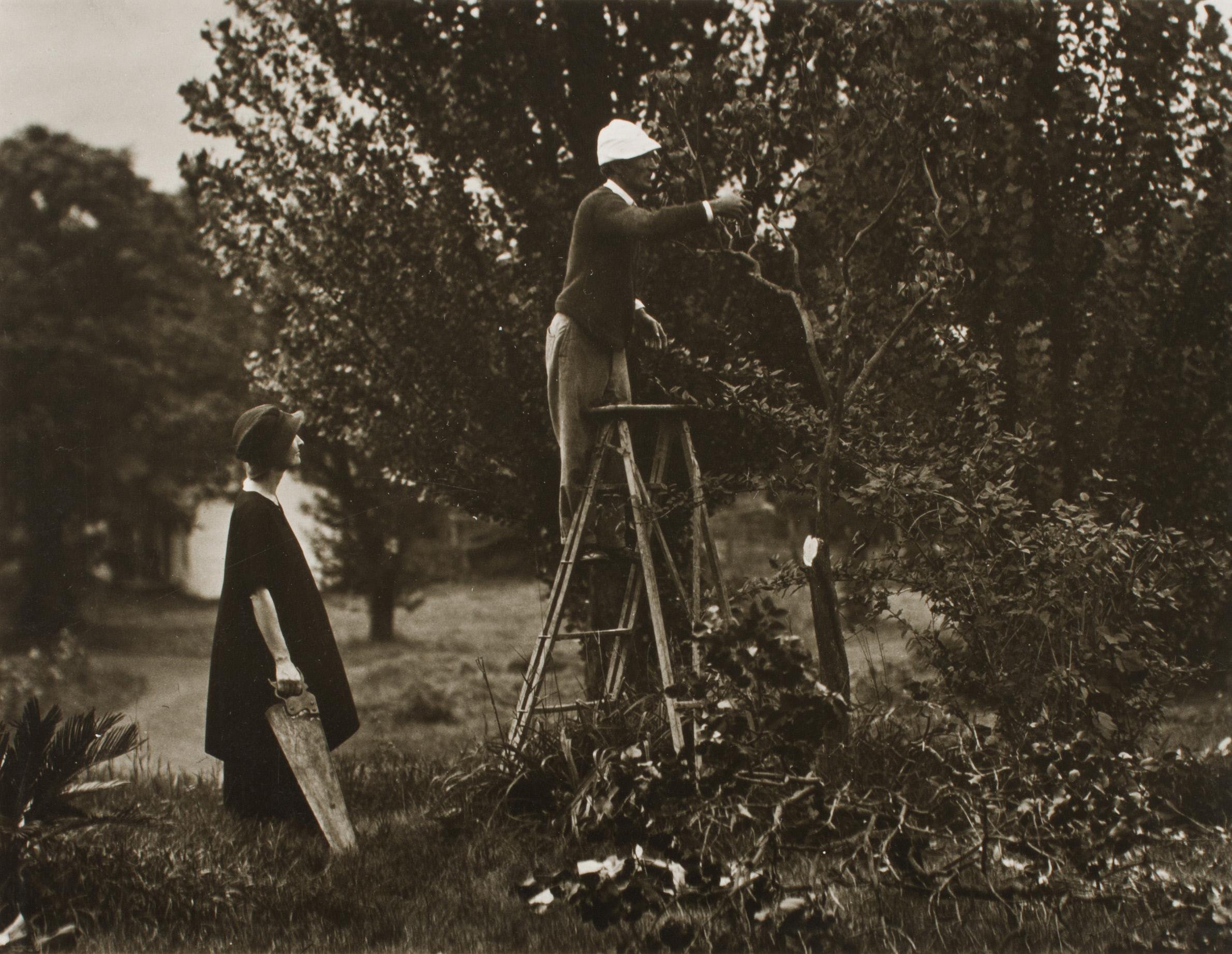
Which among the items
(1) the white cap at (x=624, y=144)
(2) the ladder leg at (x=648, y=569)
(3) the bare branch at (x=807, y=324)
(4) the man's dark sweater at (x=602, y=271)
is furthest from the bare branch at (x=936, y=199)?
(2) the ladder leg at (x=648, y=569)

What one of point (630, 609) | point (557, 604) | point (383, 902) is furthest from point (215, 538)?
point (383, 902)

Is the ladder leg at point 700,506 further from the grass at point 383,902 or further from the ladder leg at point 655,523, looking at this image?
the grass at point 383,902

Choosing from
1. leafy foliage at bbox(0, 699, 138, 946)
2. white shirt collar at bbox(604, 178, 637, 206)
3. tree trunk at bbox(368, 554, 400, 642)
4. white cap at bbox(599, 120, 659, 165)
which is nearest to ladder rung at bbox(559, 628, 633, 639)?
leafy foliage at bbox(0, 699, 138, 946)

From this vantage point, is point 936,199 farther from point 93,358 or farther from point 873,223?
point 93,358

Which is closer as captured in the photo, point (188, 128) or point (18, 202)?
point (188, 128)

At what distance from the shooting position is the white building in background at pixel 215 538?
12516 millimetres

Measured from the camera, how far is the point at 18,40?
4812 mm

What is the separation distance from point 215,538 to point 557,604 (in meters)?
10.9

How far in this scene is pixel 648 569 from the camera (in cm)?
495

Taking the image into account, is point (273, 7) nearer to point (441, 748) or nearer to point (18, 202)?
point (441, 748)

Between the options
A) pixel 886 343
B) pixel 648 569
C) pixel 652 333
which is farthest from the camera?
pixel 652 333

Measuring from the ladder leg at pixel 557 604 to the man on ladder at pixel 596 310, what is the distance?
105mm

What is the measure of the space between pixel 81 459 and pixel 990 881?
1316cm

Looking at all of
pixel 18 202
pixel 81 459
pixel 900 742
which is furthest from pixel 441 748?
pixel 18 202
